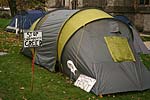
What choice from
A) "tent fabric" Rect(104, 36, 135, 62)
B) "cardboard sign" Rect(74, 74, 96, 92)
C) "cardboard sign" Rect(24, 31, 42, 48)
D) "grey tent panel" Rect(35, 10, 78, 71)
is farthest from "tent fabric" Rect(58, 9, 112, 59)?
"cardboard sign" Rect(24, 31, 42, 48)

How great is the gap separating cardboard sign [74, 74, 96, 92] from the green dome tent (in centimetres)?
9

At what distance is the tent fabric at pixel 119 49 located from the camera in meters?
8.60

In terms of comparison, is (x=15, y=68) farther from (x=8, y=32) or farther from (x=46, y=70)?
(x=8, y=32)

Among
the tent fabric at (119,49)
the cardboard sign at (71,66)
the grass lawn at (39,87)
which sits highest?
the tent fabric at (119,49)

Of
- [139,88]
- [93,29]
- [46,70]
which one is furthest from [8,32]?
[139,88]

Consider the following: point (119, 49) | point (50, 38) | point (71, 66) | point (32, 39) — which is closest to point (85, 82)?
point (71, 66)

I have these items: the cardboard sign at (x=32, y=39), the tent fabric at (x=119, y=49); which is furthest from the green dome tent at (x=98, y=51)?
the cardboard sign at (x=32, y=39)

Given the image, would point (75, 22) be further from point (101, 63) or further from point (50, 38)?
point (101, 63)

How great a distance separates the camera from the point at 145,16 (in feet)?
81.8

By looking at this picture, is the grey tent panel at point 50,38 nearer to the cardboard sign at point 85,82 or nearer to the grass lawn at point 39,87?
the grass lawn at point 39,87

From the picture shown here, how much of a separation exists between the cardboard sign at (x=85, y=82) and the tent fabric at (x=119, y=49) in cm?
92

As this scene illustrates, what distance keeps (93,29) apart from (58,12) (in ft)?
7.91

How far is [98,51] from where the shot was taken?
862 cm

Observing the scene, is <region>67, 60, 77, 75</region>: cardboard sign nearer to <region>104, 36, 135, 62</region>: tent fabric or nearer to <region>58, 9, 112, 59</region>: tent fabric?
<region>58, 9, 112, 59</region>: tent fabric
